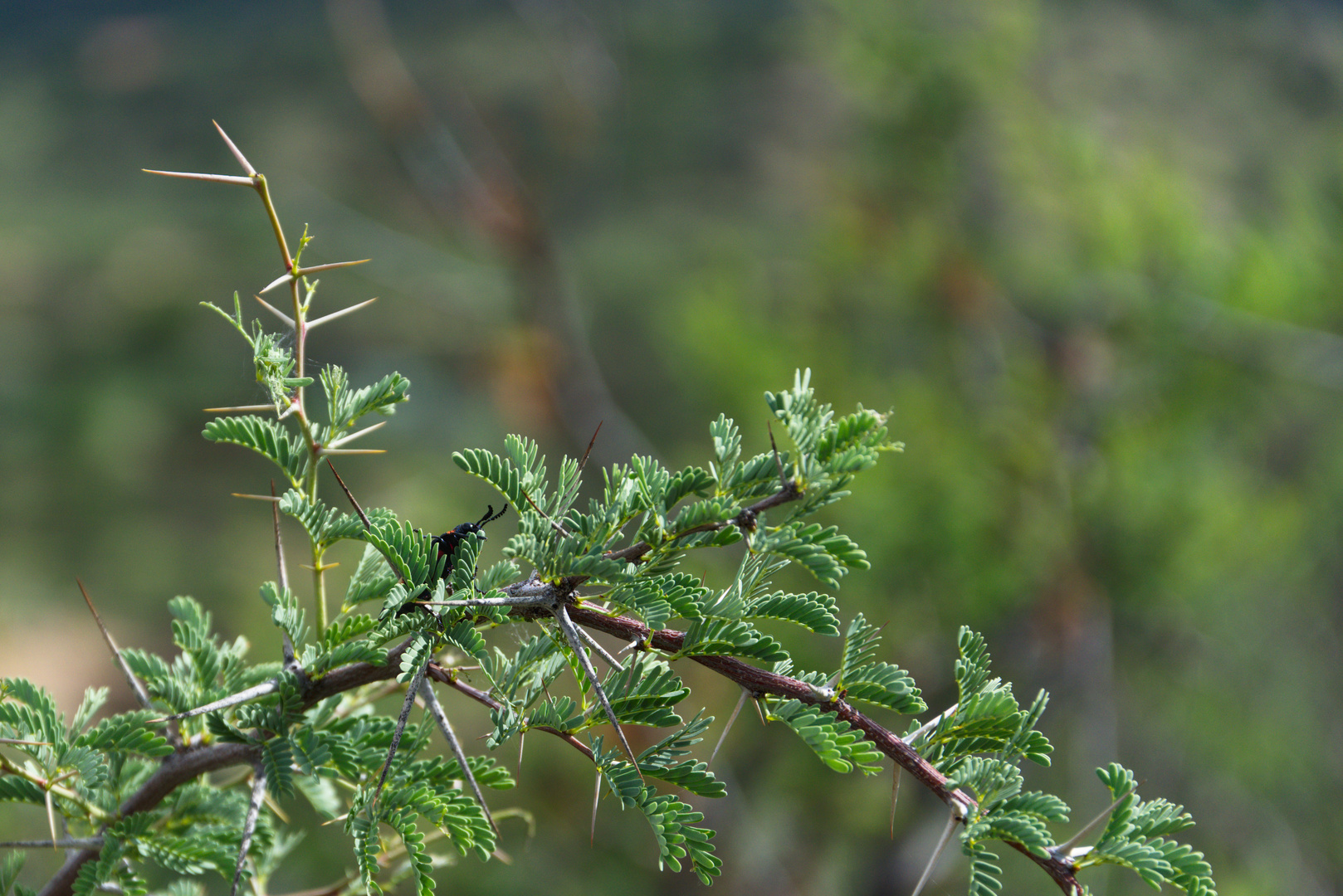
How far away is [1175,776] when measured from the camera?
3.50 metres

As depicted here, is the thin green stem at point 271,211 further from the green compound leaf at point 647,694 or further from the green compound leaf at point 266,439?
the green compound leaf at point 647,694

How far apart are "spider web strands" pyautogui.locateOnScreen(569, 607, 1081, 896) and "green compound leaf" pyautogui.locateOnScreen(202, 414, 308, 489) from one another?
0.25m

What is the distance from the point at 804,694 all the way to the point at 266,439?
44cm

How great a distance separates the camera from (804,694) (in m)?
0.60

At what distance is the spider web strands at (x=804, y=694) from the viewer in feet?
1.91

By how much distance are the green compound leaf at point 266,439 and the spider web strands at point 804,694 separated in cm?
25

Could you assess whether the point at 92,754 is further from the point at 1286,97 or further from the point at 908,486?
the point at 1286,97

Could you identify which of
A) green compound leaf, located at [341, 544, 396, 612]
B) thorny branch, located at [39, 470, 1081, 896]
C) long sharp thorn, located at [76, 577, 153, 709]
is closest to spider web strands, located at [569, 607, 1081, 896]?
thorny branch, located at [39, 470, 1081, 896]

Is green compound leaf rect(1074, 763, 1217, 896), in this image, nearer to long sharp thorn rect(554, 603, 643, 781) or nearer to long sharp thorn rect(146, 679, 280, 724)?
long sharp thorn rect(554, 603, 643, 781)

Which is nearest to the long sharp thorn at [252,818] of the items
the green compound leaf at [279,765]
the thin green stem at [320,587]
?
the green compound leaf at [279,765]

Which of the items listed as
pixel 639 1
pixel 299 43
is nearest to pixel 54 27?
pixel 299 43

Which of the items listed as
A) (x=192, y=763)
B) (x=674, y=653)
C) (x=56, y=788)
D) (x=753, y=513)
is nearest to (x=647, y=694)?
(x=674, y=653)

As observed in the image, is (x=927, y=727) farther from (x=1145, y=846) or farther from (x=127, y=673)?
(x=127, y=673)

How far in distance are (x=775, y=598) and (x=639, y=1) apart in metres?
11.0
